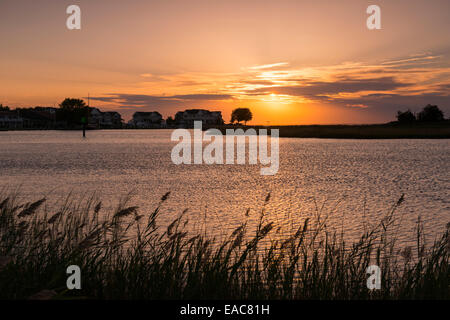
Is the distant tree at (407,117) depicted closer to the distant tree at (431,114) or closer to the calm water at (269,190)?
the distant tree at (431,114)

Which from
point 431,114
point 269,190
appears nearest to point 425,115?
point 431,114

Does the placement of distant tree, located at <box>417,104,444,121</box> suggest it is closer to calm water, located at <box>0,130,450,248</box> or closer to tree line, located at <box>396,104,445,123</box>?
tree line, located at <box>396,104,445,123</box>

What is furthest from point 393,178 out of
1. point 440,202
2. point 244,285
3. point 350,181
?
point 244,285

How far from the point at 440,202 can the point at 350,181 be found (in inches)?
415

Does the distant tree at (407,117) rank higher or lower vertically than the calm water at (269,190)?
higher

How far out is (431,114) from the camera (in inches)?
6299

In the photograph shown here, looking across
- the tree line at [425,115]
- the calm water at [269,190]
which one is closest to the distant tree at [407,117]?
the tree line at [425,115]

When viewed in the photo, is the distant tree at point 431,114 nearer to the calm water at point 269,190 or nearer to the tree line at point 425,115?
the tree line at point 425,115

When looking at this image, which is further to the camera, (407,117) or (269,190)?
(407,117)

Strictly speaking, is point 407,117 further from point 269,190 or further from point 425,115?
point 269,190

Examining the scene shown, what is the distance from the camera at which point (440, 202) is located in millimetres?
23406

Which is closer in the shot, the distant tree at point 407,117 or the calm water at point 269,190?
the calm water at point 269,190

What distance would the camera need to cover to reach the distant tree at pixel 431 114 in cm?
15875
